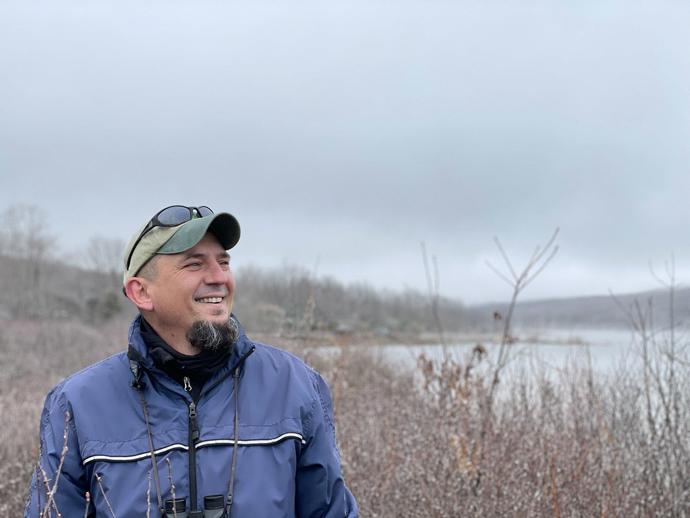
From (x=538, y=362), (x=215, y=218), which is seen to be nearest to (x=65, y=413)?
(x=215, y=218)

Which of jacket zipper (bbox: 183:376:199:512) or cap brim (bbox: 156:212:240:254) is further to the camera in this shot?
cap brim (bbox: 156:212:240:254)

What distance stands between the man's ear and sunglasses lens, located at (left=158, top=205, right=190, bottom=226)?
8.7 inches

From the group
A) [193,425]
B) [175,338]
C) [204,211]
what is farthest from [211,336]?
[204,211]

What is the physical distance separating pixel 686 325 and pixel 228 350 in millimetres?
5438

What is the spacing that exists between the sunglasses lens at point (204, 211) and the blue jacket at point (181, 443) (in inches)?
19.8

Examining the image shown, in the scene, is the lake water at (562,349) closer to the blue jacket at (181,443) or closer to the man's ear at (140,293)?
the blue jacket at (181,443)

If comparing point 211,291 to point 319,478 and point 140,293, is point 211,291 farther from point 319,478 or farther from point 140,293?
point 319,478

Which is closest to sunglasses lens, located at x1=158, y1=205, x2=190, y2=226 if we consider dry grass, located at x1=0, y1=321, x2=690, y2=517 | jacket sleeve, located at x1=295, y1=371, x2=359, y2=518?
jacket sleeve, located at x1=295, y1=371, x2=359, y2=518

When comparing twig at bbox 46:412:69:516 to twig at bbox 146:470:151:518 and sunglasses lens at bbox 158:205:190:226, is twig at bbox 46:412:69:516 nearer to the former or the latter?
twig at bbox 146:470:151:518

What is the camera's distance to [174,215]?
7.77 ft

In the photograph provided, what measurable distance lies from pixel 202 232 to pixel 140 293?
36 cm

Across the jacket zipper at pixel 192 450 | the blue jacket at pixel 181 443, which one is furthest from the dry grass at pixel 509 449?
the jacket zipper at pixel 192 450

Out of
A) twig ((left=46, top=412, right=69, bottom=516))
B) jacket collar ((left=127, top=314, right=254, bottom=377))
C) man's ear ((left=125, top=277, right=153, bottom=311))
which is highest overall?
man's ear ((left=125, top=277, right=153, bottom=311))

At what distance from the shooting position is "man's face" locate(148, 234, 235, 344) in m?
2.26
